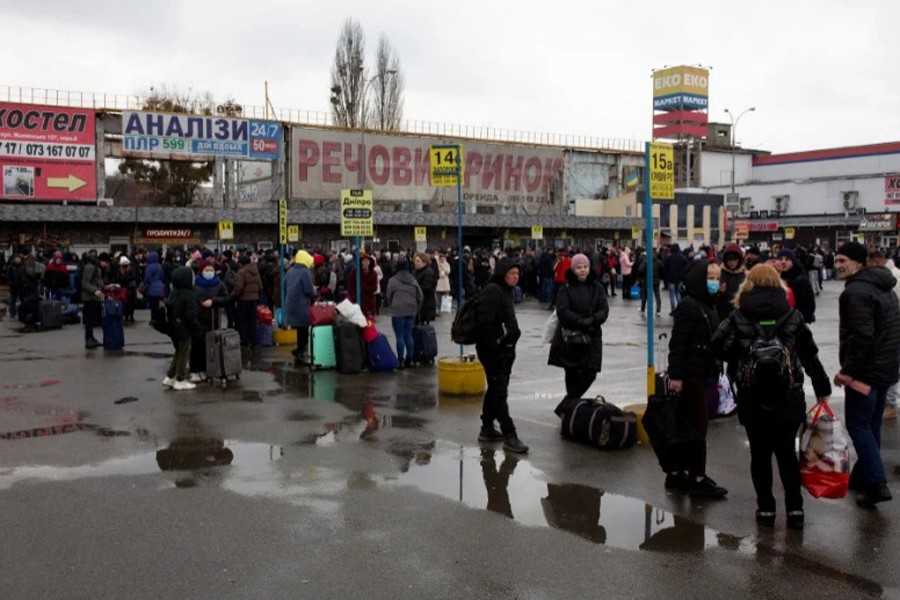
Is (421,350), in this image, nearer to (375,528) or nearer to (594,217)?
(375,528)

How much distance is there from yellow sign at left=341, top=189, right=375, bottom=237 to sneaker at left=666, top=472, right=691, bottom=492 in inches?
367

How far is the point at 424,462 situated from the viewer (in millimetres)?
8047

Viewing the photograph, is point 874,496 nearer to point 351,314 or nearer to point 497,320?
point 497,320

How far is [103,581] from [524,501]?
10.2ft

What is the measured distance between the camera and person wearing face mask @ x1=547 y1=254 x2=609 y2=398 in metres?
8.84

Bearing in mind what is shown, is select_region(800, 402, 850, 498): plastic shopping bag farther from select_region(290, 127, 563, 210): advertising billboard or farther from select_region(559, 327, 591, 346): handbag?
select_region(290, 127, 563, 210): advertising billboard

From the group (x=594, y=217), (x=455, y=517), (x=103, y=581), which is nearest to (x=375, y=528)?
(x=455, y=517)

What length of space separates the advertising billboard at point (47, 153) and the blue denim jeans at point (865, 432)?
35811 millimetres

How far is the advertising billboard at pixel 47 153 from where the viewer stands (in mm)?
35906

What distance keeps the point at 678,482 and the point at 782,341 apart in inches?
62.9

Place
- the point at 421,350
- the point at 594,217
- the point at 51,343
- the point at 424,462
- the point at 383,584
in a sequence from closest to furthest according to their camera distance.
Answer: the point at 383,584 → the point at 424,462 → the point at 421,350 → the point at 51,343 → the point at 594,217

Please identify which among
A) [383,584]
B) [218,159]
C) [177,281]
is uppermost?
[218,159]

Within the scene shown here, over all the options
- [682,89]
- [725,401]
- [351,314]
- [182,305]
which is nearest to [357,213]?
[351,314]

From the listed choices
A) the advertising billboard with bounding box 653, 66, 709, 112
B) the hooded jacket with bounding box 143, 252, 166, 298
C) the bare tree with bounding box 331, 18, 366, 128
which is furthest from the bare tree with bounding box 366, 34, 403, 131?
the advertising billboard with bounding box 653, 66, 709, 112
